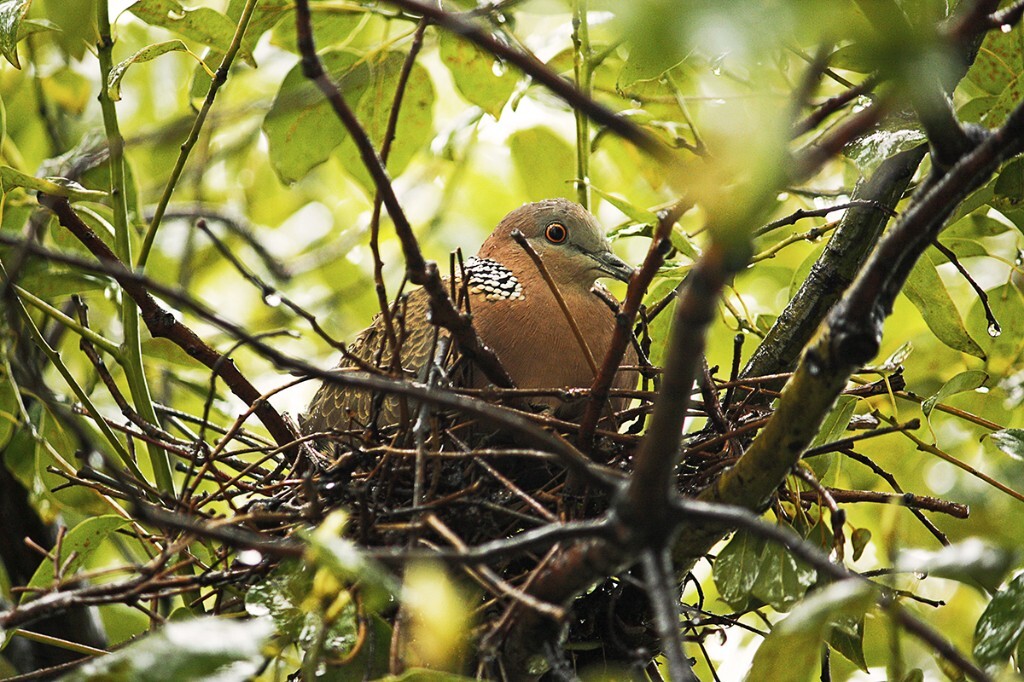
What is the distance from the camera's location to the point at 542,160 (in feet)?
10.3

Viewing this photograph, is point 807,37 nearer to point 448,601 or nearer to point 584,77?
point 448,601

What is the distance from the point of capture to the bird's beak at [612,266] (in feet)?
8.64

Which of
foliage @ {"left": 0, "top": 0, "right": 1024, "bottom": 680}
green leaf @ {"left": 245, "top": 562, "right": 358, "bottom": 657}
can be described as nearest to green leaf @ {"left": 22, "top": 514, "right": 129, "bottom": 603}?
foliage @ {"left": 0, "top": 0, "right": 1024, "bottom": 680}

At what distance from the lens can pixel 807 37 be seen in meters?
0.78

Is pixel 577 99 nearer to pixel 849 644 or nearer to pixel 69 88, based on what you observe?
pixel 849 644

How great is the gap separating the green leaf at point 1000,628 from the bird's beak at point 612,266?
1337mm

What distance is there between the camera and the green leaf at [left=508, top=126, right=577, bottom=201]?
3.12 metres

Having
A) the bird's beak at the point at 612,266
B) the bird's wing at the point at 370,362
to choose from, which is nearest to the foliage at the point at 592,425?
the bird's beak at the point at 612,266

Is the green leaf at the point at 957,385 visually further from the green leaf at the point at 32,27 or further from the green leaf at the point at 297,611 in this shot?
the green leaf at the point at 32,27

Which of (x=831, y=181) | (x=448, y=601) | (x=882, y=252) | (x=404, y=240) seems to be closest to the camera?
(x=448, y=601)

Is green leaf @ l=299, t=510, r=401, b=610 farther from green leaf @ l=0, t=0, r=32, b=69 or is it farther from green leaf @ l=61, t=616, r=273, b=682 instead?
green leaf @ l=0, t=0, r=32, b=69

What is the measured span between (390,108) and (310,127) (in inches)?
8.2

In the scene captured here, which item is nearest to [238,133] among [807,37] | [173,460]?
[173,460]

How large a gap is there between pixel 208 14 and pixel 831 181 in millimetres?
2488
